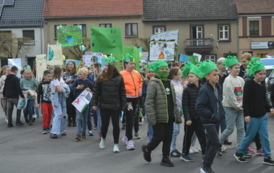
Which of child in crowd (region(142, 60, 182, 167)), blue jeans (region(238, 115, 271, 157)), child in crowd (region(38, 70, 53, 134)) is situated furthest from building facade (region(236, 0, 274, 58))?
child in crowd (region(142, 60, 182, 167))

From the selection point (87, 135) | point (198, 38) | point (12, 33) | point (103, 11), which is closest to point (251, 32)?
point (198, 38)

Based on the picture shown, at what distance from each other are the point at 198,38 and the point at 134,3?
25.4 ft

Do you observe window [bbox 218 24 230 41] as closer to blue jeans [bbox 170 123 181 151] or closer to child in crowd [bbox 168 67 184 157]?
child in crowd [bbox 168 67 184 157]

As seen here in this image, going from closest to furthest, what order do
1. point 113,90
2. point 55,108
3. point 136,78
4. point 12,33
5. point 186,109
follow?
point 186,109, point 113,90, point 136,78, point 55,108, point 12,33

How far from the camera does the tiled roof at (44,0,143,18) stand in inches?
1813

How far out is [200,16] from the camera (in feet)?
150

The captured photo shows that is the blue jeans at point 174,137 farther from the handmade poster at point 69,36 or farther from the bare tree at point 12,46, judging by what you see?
the bare tree at point 12,46

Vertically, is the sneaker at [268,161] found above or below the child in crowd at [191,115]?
below

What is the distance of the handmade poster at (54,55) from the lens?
54.5 ft

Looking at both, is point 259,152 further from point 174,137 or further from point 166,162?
point 166,162

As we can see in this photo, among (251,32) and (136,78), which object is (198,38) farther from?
(136,78)

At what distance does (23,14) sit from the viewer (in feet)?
156

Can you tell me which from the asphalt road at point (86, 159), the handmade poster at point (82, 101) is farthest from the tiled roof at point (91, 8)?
the asphalt road at point (86, 159)

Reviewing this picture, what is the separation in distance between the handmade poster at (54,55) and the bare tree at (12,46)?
29.1 m
